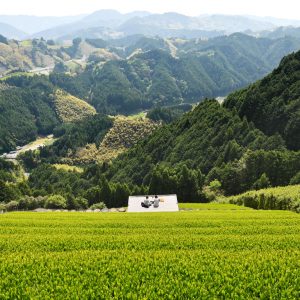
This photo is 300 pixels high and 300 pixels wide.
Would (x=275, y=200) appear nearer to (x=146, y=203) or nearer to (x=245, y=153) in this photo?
(x=146, y=203)

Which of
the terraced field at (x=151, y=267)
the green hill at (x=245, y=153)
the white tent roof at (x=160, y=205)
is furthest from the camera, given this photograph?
the green hill at (x=245, y=153)

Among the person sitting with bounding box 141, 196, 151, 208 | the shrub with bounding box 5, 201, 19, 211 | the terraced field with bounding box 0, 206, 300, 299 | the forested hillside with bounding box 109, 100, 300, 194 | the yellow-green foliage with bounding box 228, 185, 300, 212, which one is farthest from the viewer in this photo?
the forested hillside with bounding box 109, 100, 300, 194

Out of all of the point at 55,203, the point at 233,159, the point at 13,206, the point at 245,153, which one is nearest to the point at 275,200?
the point at 245,153

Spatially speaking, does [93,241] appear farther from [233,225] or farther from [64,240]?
[233,225]

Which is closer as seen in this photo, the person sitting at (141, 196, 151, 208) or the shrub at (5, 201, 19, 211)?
the person sitting at (141, 196, 151, 208)

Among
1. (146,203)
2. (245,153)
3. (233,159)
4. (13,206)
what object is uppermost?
(245,153)

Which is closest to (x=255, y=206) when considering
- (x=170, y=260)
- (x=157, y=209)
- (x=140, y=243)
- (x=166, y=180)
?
(x=157, y=209)

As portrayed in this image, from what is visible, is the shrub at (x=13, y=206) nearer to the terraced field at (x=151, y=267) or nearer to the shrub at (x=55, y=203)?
the shrub at (x=55, y=203)

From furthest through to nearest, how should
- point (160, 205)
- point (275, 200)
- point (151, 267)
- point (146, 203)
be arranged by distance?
point (160, 205) < point (146, 203) < point (275, 200) < point (151, 267)

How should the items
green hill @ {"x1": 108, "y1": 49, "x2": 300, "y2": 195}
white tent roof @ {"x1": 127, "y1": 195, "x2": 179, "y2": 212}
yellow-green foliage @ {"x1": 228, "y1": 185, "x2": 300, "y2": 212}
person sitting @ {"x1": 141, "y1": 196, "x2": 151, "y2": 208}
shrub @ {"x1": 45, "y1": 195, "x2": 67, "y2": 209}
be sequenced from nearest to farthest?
1. yellow-green foliage @ {"x1": 228, "y1": 185, "x2": 300, "y2": 212}
2. white tent roof @ {"x1": 127, "y1": 195, "x2": 179, "y2": 212}
3. person sitting @ {"x1": 141, "y1": 196, "x2": 151, "y2": 208}
4. shrub @ {"x1": 45, "y1": 195, "x2": 67, "y2": 209}
5. green hill @ {"x1": 108, "y1": 49, "x2": 300, "y2": 195}

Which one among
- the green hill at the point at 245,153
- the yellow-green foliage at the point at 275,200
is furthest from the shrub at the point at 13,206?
the yellow-green foliage at the point at 275,200

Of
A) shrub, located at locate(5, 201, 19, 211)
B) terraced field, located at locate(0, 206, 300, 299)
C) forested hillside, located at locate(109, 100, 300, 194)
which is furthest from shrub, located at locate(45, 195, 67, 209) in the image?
terraced field, located at locate(0, 206, 300, 299)

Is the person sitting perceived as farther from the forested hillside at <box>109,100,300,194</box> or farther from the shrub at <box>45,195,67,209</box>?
the forested hillside at <box>109,100,300,194</box>

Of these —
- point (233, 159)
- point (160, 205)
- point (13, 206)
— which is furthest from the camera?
point (233, 159)
